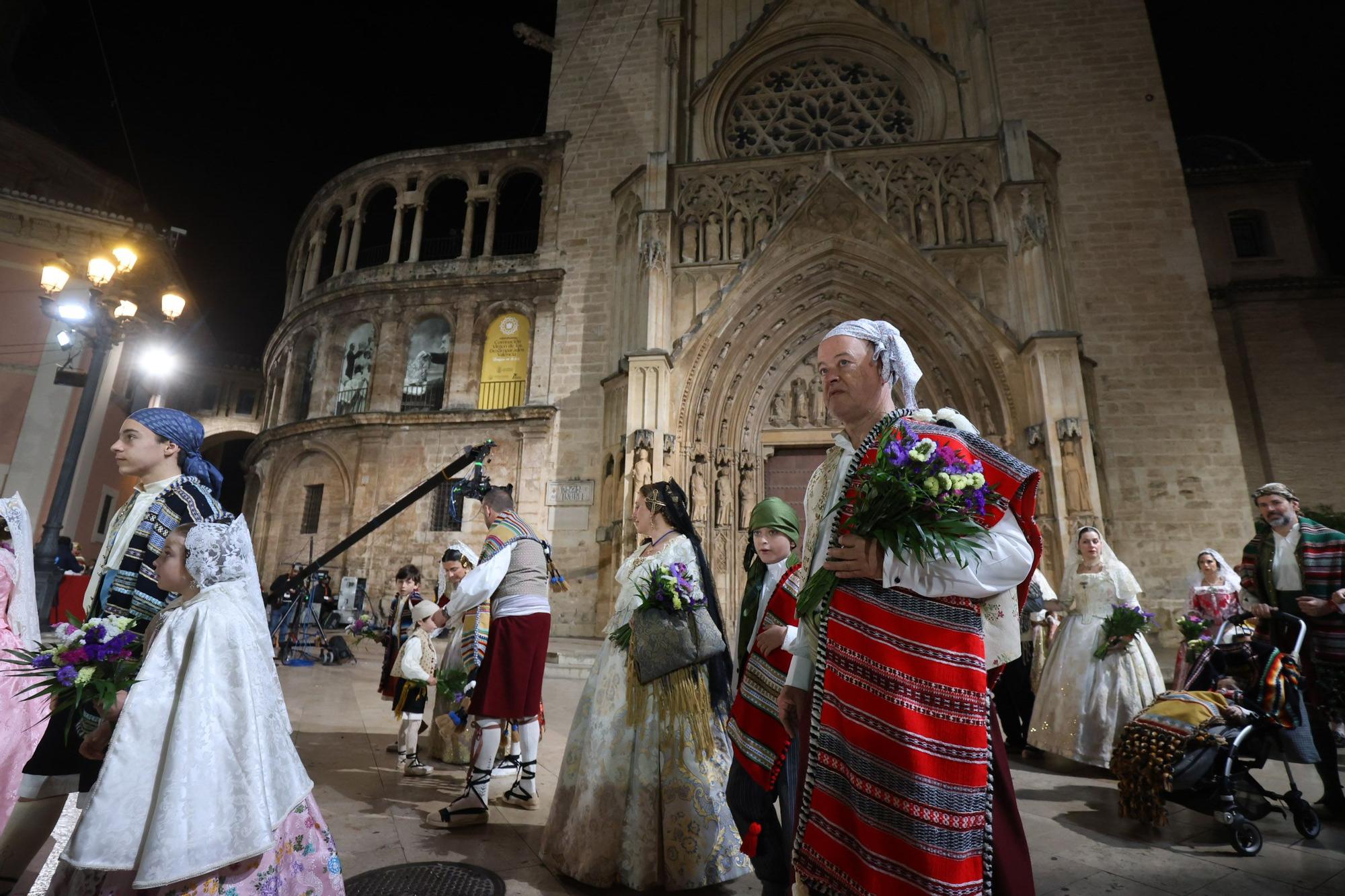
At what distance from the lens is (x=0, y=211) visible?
16.8m

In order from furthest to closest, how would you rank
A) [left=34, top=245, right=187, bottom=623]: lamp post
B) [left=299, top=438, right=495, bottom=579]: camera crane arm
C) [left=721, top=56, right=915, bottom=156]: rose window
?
1. [left=721, top=56, right=915, bottom=156]: rose window
2. [left=34, top=245, right=187, bottom=623]: lamp post
3. [left=299, top=438, right=495, bottom=579]: camera crane arm

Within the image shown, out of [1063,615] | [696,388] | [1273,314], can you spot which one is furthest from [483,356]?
[1273,314]

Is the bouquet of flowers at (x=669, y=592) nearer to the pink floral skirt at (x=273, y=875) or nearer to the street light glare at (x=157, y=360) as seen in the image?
the pink floral skirt at (x=273, y=875)

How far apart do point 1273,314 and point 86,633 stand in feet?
76.2

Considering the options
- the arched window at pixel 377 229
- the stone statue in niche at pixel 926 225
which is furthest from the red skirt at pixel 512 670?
the arched window at pixel 377 229

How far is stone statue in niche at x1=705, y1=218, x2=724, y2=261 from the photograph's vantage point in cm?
1430

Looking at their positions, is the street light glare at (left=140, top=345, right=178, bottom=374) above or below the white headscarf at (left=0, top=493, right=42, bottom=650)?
above

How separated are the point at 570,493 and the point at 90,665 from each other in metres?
12.2

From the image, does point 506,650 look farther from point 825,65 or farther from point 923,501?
point 825,65

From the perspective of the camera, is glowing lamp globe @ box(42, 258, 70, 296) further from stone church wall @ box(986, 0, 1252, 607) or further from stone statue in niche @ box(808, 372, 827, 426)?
stone church wall @ box(986, 0, 1252, 607)

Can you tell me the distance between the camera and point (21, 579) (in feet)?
10.5

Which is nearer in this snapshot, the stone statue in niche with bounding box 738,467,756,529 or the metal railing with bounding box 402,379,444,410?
the stone statue in niche with bounding box 738,467,756,529

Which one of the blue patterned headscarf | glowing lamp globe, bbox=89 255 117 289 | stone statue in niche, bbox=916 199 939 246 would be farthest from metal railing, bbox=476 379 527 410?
the blue patterned headscarf

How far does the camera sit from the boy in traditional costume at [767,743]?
233cm
